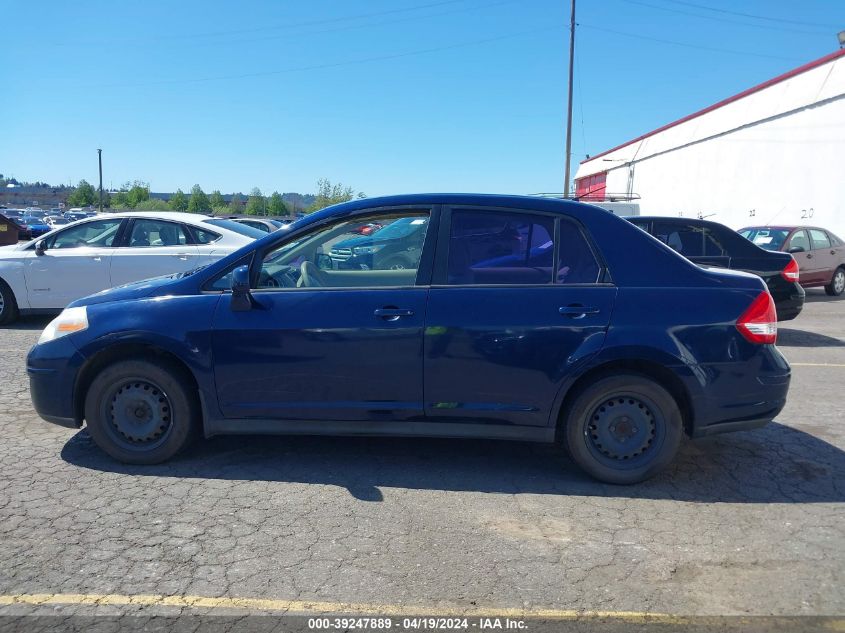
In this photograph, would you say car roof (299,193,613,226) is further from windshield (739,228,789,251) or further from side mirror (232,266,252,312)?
windshield (739,228,789,251)

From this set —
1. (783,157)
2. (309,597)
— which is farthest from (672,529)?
(783,157)

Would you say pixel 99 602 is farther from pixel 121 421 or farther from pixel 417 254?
pixel 417 254

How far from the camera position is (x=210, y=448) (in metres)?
4.93

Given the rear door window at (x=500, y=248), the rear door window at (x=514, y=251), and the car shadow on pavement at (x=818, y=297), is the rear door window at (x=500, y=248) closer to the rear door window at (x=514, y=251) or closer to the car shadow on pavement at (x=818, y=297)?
the rear door window at (x=514, y=251)

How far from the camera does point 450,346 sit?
167 inches

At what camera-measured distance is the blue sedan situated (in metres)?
4.23

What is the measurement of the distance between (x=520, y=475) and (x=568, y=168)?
28717 mm

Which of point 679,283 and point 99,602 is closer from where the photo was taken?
point 99,602

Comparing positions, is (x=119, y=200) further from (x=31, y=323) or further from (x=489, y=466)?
(x=489, y=466)

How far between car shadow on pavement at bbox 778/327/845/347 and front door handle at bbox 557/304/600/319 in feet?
21.0

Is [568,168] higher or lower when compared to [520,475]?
higher

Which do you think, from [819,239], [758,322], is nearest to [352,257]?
[758,322]

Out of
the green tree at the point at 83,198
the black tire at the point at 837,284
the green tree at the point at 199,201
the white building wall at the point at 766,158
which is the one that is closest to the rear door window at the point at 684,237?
the black tire at the point at 837,284

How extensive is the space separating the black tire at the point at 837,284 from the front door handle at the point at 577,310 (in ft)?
44.3
